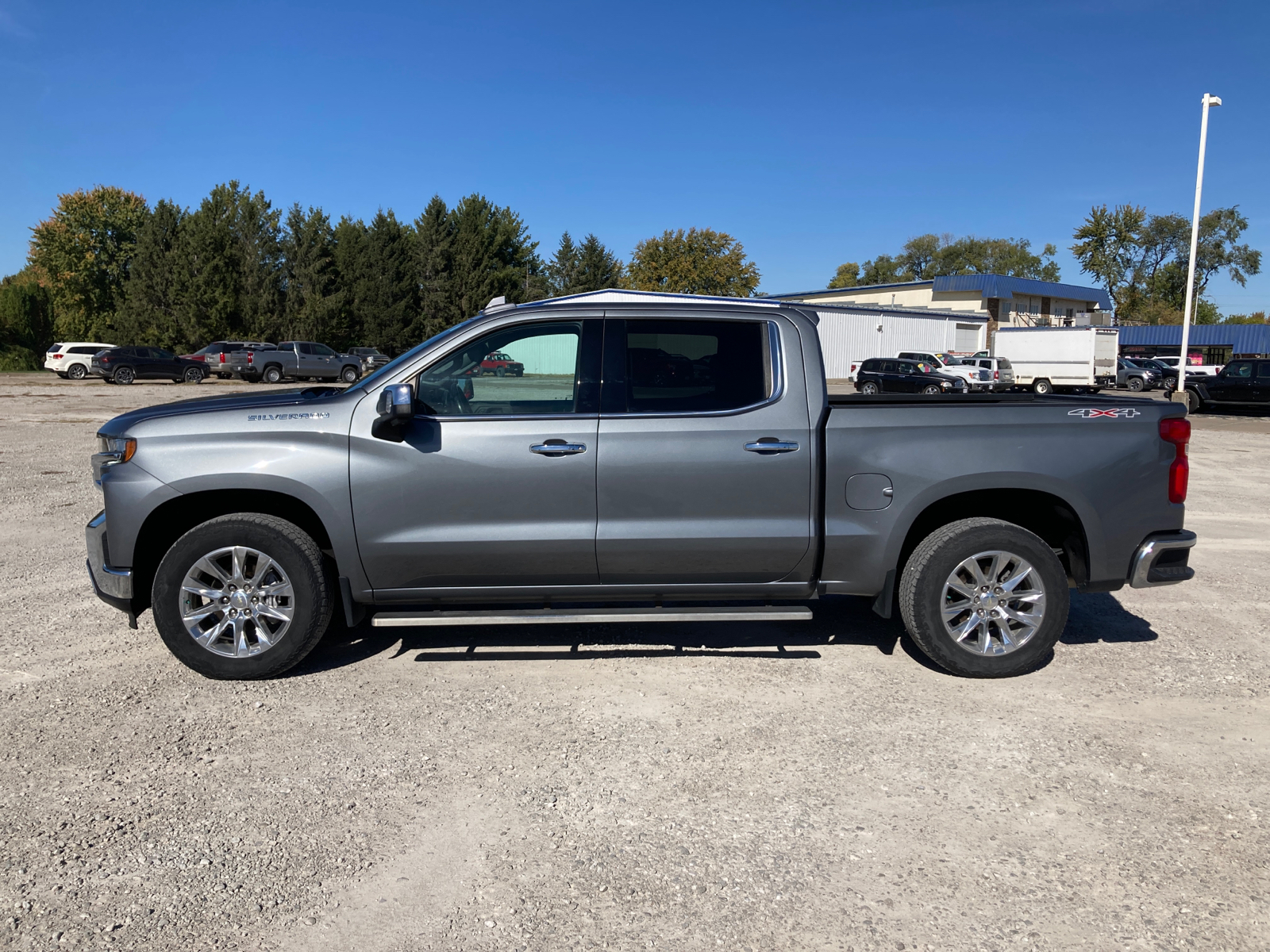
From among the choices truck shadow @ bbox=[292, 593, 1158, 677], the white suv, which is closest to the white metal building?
the white suv

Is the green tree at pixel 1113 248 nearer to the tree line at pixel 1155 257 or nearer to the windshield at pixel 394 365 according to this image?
the tree line at pixel 1155 257

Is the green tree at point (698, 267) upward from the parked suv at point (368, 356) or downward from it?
upward

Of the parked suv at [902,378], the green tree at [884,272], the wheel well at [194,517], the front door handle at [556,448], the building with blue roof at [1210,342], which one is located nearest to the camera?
the front door handle at [556,448]

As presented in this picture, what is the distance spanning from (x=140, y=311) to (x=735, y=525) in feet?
181

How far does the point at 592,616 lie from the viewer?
4.53 m

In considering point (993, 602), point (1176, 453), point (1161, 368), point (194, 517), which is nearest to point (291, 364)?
point (194, 517)

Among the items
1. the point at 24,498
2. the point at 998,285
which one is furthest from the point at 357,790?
the point at 998,285

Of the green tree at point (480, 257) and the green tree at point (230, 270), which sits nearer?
the green tree at point (230, 270)

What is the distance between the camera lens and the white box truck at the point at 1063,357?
3838 centimetres

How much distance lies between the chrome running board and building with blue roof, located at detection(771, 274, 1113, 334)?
61.2 m

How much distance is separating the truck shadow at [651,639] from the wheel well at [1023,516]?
0.63m

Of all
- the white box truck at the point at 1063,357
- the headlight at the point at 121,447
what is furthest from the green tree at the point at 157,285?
the headlight at the point at 121,447

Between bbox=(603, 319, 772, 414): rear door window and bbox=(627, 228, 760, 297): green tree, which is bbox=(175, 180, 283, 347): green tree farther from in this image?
bbox=(603, 319, 772, 414): rear door window

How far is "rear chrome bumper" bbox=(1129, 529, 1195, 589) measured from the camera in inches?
183
